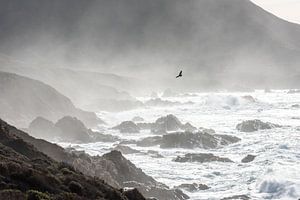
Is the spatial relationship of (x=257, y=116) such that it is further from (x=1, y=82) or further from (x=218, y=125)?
(x=1, y=82)

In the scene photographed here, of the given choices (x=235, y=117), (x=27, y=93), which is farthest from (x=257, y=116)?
(x=27, y=93)

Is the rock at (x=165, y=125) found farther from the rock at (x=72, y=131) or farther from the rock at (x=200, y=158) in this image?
the rock at (x=200, y=158)

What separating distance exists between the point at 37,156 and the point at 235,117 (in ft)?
185

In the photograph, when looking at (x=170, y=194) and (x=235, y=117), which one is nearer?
(x=170, y=194)

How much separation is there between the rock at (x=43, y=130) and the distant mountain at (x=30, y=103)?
28.1ft

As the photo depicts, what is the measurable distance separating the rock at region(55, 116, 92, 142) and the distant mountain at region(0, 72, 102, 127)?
10.3m

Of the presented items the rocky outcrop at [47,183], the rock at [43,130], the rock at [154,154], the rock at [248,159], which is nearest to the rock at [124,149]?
the rock at [154,154]

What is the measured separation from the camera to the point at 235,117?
79.8 meters

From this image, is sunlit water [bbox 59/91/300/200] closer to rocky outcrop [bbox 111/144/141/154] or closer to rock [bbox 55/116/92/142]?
rocky outcrop [bbox 111/144/141/154]

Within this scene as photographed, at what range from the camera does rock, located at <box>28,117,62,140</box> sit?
59219 millimetres

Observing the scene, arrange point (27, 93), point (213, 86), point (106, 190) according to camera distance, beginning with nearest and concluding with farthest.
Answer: point (106, 190)
point (27, 93)
point (213, 86)

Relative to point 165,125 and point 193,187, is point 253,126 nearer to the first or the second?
point 165,125

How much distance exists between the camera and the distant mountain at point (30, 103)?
7254cm

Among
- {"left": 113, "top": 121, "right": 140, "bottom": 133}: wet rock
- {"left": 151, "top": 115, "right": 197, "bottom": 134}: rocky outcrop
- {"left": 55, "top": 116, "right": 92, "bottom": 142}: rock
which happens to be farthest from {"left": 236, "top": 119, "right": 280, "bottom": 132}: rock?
{"left": 55, "top": 116, "right": 92, "bottom": 142}: rock
